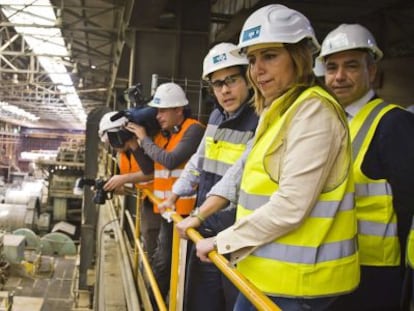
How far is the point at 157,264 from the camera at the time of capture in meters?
3.84

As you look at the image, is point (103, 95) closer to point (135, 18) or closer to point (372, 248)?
point (135, 18)

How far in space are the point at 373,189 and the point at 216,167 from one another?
2.90ft

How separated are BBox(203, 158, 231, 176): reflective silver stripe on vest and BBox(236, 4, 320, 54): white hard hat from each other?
0.85 meters

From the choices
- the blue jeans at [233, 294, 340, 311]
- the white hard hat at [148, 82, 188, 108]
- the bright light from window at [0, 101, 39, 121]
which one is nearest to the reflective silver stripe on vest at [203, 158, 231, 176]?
the blue jeans at [233, 294, 340, 311]

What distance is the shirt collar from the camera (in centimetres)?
241

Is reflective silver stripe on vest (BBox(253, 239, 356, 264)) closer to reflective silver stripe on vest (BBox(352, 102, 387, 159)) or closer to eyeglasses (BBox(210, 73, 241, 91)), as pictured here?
reflective silver stripe on vest (BBox(352, 102, 387, 159))

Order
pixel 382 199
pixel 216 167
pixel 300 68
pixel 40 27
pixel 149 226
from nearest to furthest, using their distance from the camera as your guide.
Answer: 1. pixel 300 68
2. pixel 382 199
3. pixel 216 167
4. pixel 149 226
5. pixel 40 27

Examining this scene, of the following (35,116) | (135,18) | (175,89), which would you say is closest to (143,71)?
(135,18)

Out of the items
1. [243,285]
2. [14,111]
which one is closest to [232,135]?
[243,285]

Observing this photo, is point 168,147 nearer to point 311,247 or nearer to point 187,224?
point 187,224

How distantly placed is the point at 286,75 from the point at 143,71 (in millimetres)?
→ 4526

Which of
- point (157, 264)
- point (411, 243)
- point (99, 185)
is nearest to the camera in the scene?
point (411, 243)

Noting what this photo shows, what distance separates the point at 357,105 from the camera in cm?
242

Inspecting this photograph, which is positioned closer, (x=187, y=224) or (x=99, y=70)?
(x=187, y=224)
